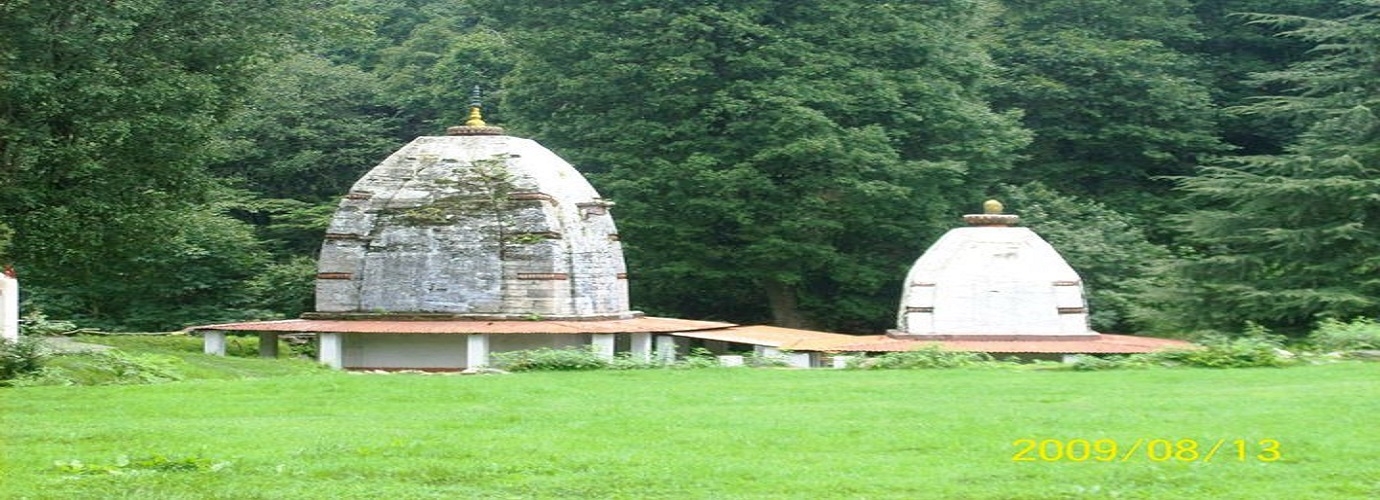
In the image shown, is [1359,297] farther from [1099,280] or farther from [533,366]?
[533,366]

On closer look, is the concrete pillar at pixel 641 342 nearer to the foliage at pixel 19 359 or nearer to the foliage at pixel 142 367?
the foliage at pixel 142 367

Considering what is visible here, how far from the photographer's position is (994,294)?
1103 inches

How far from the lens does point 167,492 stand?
30.9ft

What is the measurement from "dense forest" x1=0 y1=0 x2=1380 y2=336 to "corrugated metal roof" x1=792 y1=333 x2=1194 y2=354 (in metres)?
1.63

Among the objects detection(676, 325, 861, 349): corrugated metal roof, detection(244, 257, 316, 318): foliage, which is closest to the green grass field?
detection(676, 325, 861, 349): corrugated metal roof

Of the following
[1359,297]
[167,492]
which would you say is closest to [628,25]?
[1359,297]

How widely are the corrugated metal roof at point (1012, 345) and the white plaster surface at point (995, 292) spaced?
1.64 feet

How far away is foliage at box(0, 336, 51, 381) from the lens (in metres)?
16.7

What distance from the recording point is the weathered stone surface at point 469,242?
29.5m

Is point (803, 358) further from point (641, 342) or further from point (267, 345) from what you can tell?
point (267, 345)

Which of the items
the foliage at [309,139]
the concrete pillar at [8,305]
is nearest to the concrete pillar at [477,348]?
the concrete pillar at [8,305]

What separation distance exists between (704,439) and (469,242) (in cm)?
1878

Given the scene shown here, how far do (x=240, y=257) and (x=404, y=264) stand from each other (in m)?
10.1

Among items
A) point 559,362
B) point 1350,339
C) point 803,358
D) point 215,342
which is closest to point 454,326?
point 215,342
